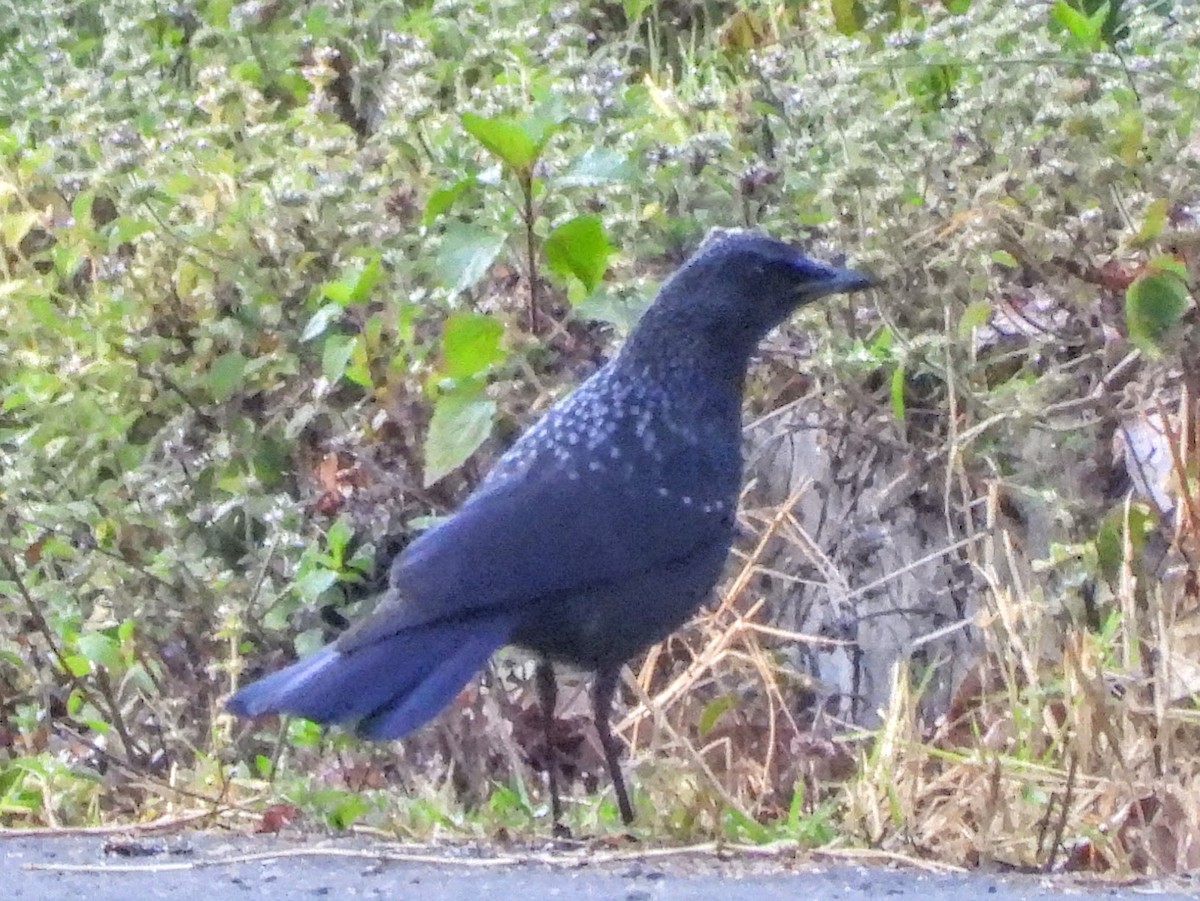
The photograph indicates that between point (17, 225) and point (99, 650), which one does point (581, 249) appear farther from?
point (17, 225)

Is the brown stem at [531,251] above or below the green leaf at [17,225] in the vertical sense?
below

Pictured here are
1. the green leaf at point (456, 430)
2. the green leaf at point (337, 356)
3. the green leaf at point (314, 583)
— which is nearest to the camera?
the green leaf at point (456, 430)

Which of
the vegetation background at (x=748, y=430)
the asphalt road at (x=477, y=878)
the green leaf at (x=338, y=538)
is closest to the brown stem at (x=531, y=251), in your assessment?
the vegetation background at (x=748, y=430)

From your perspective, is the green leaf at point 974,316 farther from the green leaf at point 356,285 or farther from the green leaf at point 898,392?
the green leaf at point 356,285

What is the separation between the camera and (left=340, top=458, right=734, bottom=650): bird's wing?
3.54 metres

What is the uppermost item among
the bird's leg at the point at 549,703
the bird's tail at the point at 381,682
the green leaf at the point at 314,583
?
the green leaf at the point at 314,583

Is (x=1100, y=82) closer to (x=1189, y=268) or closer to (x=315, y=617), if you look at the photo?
(x=1189, y=268)

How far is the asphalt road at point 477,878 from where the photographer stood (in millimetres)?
3010

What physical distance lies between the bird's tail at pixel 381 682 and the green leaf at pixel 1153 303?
1.42 m

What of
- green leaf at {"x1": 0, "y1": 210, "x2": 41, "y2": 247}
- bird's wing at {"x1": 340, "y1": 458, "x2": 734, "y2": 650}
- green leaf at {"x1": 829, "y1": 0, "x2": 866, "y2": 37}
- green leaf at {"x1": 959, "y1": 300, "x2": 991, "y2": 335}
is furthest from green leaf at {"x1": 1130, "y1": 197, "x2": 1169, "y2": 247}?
green leaf at {"x1": 0, "y1": 210, "x2": 41, "y2": 247}

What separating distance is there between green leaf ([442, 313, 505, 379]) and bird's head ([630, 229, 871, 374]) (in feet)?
2.02

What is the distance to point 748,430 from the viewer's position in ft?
16.2

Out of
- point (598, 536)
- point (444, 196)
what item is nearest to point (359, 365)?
point (444, 196)

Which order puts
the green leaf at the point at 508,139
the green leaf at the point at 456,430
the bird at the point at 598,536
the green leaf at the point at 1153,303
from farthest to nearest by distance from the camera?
1. the green leaf at the point at 456,430
2. the green leaf at the point at 508,139
3. the green leaf at the point at 1153,303
4. the bird at the point at 598,536
